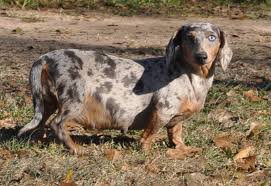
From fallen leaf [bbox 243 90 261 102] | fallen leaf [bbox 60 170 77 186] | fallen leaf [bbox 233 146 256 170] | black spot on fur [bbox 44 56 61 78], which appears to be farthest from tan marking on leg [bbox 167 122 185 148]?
fallen leaf [bbox 243 90 261 102]

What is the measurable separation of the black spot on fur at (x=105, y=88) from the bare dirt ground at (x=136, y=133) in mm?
403

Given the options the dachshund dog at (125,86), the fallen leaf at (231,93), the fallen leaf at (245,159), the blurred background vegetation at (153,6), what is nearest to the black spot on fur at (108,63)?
the dachshund dog at (125,86)

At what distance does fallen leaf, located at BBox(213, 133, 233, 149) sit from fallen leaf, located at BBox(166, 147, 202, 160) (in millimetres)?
203

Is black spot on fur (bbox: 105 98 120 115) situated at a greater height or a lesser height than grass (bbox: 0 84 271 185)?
greater

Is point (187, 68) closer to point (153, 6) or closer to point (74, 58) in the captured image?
point (74, 58)

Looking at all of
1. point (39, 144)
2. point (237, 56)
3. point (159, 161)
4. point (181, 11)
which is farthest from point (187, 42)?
point (181, 11)

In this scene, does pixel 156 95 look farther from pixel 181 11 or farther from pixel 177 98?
pixel 181 11

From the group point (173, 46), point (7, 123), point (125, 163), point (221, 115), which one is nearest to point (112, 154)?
point (125, 163)

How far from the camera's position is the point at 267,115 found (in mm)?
6125

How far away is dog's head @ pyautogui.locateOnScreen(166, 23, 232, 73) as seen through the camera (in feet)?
15.8

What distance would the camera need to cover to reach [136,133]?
557 centimetres

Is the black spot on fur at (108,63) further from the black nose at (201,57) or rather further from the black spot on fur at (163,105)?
the black nose at (201,57)

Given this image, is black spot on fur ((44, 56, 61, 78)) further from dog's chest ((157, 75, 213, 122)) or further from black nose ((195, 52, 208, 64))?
black nose ((195, 52, 208, 64))

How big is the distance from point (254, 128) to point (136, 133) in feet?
3.02
